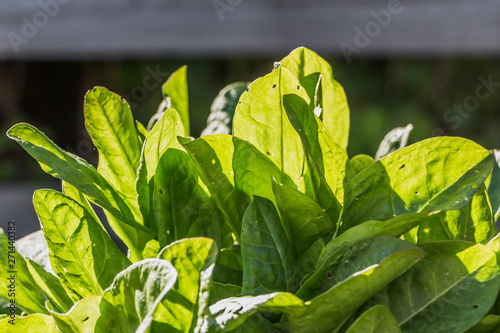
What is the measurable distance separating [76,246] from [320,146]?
0.18 metres

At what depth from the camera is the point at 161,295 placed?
0.92ft

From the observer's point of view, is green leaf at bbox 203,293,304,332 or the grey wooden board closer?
green leaf at bbox 203,293,304,332

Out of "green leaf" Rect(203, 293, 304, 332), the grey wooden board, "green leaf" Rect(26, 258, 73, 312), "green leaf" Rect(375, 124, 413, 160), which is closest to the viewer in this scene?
"green leaf" Rect(203, 293, 304, 332)

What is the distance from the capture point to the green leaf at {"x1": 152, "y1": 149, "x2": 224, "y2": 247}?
0.40 m

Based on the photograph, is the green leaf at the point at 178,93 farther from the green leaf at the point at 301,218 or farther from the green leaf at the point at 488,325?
the green leaf at the point at 488,325

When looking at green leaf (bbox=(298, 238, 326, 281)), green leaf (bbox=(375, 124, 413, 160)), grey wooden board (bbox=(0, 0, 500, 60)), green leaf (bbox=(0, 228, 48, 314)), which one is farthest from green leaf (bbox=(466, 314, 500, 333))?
grey wooden board (bbox=(0, 0, 500, 60))

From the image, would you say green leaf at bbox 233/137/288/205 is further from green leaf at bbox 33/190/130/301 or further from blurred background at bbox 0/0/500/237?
blurred background at bbox 0/0/500/237

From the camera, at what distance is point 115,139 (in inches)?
17.0

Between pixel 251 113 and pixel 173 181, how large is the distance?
0.08 meters

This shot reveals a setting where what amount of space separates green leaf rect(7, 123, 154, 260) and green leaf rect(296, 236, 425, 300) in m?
0.14

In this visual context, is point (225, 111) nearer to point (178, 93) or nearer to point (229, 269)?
point (178, 93)

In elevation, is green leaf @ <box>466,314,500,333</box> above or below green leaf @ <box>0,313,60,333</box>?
below

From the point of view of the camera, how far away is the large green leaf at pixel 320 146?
36 centimetres

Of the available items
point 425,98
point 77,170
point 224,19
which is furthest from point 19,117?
point 77,170
